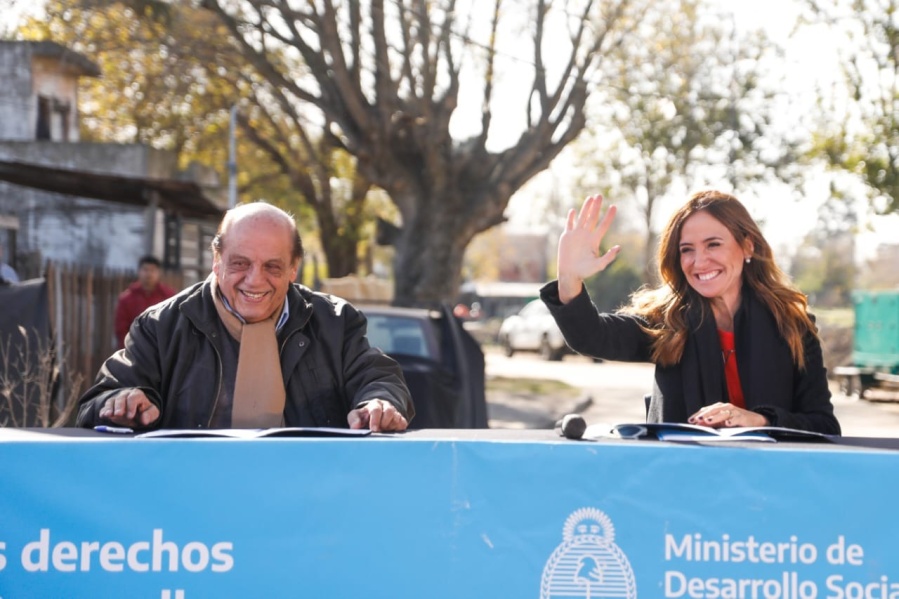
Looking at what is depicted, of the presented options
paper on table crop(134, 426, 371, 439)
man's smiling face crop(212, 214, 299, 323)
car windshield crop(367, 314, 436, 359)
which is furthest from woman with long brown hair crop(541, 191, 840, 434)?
car windshield crop(367, 314, 436, 359)

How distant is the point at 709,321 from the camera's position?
12.9ft

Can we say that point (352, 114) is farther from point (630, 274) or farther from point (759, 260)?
point (630, 274)

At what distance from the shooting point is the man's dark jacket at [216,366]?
3.62m

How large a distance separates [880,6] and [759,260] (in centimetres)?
2097

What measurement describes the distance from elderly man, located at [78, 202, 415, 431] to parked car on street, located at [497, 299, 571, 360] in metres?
33.0

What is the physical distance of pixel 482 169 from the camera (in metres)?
21.7

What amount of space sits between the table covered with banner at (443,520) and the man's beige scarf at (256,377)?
2.72ft

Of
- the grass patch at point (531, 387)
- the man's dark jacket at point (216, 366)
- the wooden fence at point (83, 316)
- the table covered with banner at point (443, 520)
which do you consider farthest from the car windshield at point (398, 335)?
the grass patch at point (531, 387)

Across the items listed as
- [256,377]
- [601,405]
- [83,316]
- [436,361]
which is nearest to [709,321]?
[256,377]

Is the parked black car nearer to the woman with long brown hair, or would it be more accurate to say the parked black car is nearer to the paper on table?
the woman with long brown hair

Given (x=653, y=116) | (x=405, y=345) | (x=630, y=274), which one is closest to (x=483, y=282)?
(x=630, y=274)

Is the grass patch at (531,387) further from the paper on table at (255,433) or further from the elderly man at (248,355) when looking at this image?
the paper on table at (255,433)

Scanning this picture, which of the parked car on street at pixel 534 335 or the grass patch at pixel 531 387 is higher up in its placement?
the parked car on street at pixel 534 335

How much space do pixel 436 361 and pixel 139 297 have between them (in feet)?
12.4
